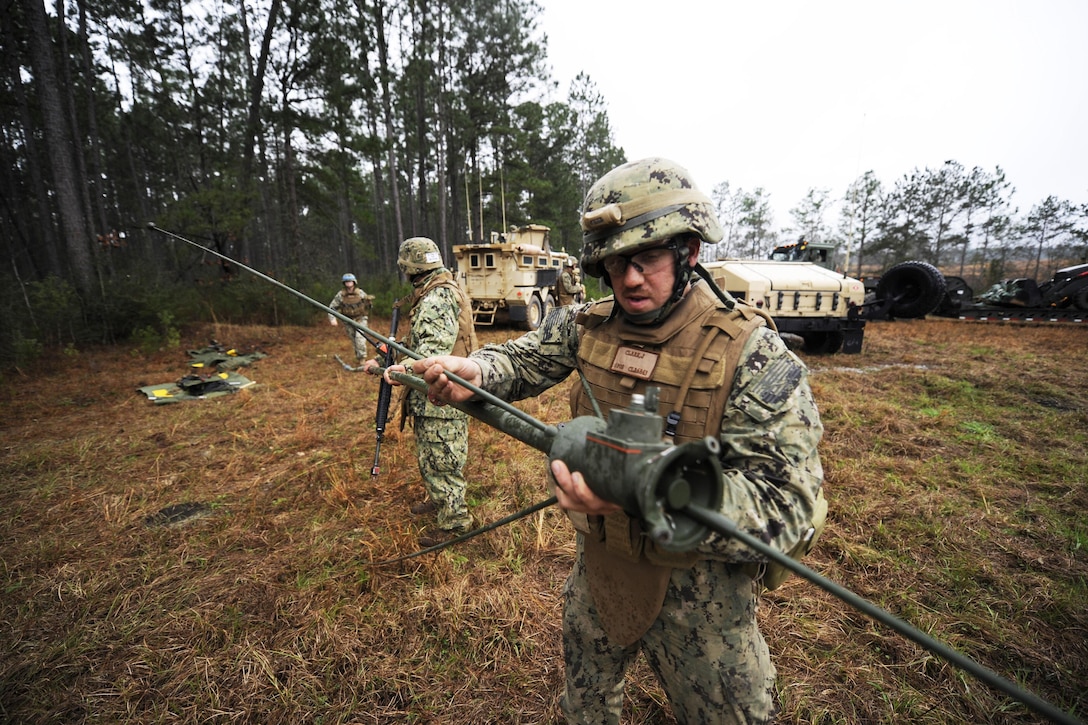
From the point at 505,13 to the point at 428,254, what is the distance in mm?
22708

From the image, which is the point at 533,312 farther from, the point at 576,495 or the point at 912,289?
the point at 576,495

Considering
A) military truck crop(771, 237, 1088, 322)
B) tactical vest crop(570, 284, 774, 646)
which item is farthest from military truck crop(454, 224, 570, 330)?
tactical vest crop(570, 284, 774, 646)

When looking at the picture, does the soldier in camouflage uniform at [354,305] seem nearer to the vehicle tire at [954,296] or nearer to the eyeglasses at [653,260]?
the eyeglasses at [653,260]

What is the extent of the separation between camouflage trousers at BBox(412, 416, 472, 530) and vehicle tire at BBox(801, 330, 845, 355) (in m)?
8.52

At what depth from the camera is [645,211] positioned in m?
1.46

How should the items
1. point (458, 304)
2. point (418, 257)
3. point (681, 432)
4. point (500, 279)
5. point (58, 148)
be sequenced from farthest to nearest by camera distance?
point (500, 279), point (58, 148), point (418, 257), point (458, 304), point (681, 432)

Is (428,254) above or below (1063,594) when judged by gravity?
above

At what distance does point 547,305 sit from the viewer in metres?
14.4

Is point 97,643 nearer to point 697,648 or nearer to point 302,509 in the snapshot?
point 302,509

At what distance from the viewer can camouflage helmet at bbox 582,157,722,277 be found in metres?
1.43

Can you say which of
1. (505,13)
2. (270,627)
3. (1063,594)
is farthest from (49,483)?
(505,13)

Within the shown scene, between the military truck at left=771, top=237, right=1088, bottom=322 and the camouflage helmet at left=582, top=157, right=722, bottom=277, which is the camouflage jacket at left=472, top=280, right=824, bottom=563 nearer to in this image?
the camouflage helmet at left=582, top=157, right=722, bottom=277

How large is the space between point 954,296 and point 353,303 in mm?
17980

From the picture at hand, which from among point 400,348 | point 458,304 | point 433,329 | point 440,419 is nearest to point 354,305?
point 458,304
